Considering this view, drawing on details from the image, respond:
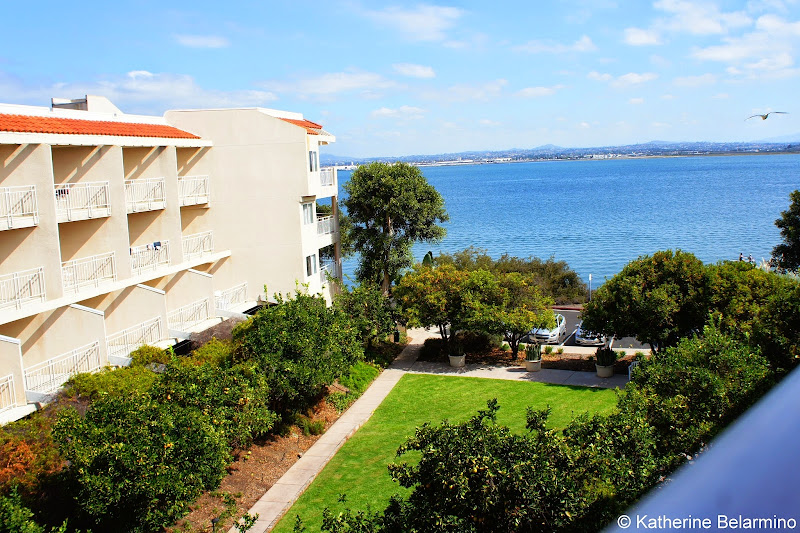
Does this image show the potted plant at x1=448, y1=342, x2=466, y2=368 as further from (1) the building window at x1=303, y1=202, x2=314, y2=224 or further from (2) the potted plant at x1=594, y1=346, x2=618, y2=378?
(1) the building window at x1=303, y1=202, x2=314, y2=224

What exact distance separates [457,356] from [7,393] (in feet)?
53.1

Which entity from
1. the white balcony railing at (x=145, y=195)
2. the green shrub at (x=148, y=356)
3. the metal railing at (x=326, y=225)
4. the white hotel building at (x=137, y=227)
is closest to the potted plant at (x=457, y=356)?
the white hotel building at (x=137, y=227)

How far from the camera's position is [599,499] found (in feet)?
29.0

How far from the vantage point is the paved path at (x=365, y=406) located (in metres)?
15.8

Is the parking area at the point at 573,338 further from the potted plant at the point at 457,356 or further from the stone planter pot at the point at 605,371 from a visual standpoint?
the potted plant at the point at 457,356

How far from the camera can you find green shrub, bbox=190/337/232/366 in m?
19.7

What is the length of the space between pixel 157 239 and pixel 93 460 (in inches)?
554

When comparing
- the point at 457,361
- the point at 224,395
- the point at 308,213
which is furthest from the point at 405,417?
the point at 308,213

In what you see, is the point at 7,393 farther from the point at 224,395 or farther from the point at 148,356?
the point at 224,395

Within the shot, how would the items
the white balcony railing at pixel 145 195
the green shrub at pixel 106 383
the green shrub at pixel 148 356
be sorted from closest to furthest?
the green shrub at pixel 106 383 → the green shrub at pixel 148 356 → the white balcony railing at pixel 145 195

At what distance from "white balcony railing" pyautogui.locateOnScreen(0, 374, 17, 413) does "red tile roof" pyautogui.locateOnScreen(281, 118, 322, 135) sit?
15443mm

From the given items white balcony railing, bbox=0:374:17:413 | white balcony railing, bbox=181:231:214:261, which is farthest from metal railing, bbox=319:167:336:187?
white balcony railing, bbox=0:374:17:413

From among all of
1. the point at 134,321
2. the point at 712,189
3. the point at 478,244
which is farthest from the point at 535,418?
the point at 712,189

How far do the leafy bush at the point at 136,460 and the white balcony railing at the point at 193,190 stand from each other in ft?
47.4
